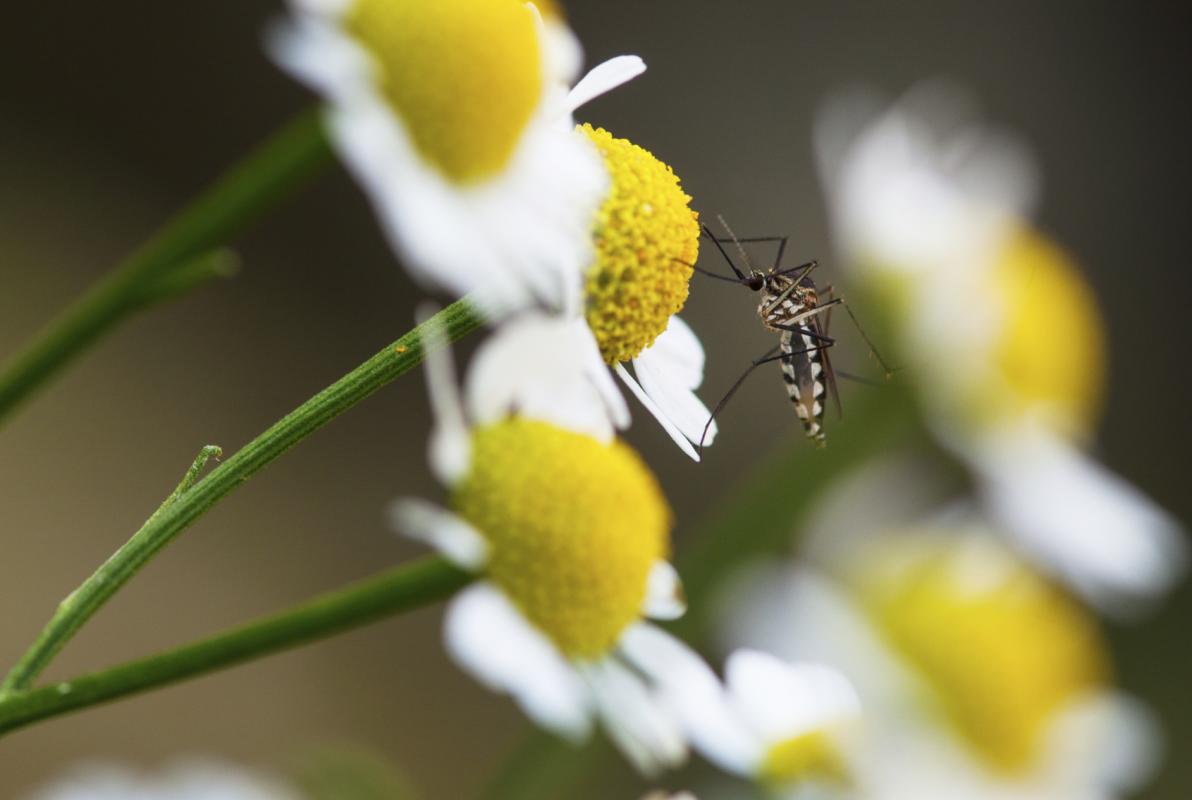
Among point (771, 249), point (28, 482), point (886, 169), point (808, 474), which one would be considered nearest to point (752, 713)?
point (808, 474)

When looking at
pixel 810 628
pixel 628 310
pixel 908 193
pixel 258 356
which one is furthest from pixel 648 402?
pixel 258 356

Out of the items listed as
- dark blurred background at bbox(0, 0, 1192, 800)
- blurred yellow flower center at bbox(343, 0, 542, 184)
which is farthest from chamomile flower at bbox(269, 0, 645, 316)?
dark blurred background at bbox(0, 0, 1192, 800)

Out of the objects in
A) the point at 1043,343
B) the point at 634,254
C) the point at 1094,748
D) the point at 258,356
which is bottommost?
the point at 1094,748

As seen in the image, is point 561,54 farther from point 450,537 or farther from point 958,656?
point 958,656

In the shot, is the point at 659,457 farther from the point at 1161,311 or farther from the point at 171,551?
the point at 1161,311

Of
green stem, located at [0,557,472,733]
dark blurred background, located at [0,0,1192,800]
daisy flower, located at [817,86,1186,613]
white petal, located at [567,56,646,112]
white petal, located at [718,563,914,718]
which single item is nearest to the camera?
green stem, located at [0,557,472,733]

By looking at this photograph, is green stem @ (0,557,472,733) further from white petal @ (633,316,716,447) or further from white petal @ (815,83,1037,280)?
white petal @ (815,83,1037,280)
